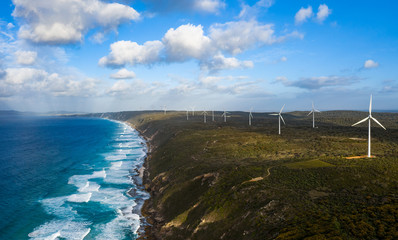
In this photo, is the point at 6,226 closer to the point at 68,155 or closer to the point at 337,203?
the point at 337,203

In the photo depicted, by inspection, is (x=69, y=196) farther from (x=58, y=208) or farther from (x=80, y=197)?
(x=58, y=208)

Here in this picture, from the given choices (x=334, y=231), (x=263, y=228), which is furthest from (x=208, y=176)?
(x=334, y=231)

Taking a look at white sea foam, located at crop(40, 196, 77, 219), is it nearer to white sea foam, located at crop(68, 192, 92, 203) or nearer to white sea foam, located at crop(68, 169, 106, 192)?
white sea foam, located at crop(68, 192, 92, 203)

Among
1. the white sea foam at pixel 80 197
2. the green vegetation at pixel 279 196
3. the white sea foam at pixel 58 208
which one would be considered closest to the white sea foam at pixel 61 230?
the white sea foam at pixel 58 208

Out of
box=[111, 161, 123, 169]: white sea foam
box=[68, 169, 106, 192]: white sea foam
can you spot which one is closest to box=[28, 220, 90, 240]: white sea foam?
box=[68, 169, 106, 192]: white sea foam

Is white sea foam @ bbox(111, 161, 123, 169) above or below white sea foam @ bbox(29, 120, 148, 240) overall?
above

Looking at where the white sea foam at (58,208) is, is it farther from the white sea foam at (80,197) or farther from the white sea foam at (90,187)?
the white sea foam at (90,187)

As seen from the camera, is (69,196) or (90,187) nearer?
(69,196)

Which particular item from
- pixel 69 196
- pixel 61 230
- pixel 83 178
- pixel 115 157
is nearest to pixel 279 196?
pixel 61 230

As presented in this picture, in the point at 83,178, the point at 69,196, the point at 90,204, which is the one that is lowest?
the point at 90,204
